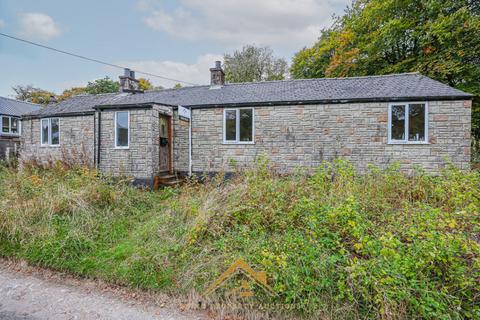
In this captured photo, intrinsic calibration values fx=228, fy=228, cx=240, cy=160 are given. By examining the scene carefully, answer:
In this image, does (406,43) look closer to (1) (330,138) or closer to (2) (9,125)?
(1) (330,138)

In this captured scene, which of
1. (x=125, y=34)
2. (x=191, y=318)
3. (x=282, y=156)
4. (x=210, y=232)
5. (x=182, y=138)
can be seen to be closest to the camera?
(x=191, y=318)

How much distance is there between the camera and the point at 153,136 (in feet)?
28.5

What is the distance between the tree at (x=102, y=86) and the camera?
1146 inches

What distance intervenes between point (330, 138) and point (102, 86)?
30.7m

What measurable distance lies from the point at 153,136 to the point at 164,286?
6.39 meters

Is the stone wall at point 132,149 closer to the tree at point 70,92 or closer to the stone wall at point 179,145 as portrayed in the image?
the stone wall at point 179,145

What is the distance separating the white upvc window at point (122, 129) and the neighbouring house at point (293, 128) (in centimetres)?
4

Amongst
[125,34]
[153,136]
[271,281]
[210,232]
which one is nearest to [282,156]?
[153,136]

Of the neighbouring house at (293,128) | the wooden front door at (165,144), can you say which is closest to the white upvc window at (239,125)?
the neighbouring house at (293,128)

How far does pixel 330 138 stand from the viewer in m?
8.88

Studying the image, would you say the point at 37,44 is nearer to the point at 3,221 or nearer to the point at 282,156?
the point at 3,221

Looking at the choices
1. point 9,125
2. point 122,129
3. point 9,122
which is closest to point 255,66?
point 122,129

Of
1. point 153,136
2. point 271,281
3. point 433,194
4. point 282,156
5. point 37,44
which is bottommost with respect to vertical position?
point 271,281

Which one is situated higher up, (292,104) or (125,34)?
(125,34)
